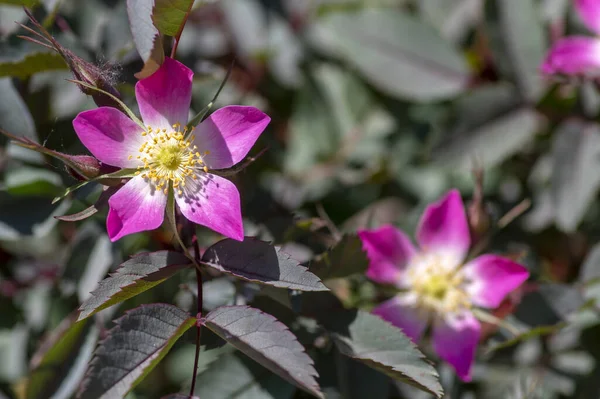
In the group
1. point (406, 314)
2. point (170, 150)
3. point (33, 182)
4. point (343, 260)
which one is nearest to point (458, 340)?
point (406, 314)

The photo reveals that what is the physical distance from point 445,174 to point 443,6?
0.52 metres

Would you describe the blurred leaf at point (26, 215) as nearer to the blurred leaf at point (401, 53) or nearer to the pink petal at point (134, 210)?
the pink petal at point (134, 210)

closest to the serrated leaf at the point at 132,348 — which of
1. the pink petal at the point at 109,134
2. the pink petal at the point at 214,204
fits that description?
the pink petal at the point at 214,204

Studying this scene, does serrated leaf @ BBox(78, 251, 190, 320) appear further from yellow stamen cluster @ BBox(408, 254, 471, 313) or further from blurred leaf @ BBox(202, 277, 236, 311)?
yellow stamen cluster @ BBox(408, 254, 471, 313)

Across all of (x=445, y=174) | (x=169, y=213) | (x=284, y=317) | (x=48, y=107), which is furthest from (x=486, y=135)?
(x=48, y=107)

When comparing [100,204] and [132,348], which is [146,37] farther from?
[132,348]

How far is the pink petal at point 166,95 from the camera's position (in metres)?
0.98

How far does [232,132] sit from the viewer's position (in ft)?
3.34

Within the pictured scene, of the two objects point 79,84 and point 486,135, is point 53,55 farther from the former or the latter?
point 486,135

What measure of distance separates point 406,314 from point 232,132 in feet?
1.97

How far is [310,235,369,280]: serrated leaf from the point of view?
107 centimetres

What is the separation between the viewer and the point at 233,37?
2168mm

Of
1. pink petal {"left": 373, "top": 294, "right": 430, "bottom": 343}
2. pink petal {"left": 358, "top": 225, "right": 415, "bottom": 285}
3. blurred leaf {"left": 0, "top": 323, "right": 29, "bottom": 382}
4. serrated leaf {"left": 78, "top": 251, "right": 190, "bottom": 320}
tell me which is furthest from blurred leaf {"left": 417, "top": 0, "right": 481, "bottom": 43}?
blurred leaf {"left": 0, "top": 323, "right": 29, "bottom": 382}

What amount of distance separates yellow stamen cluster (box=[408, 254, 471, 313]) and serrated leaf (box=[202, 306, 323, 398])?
0.58 metres
